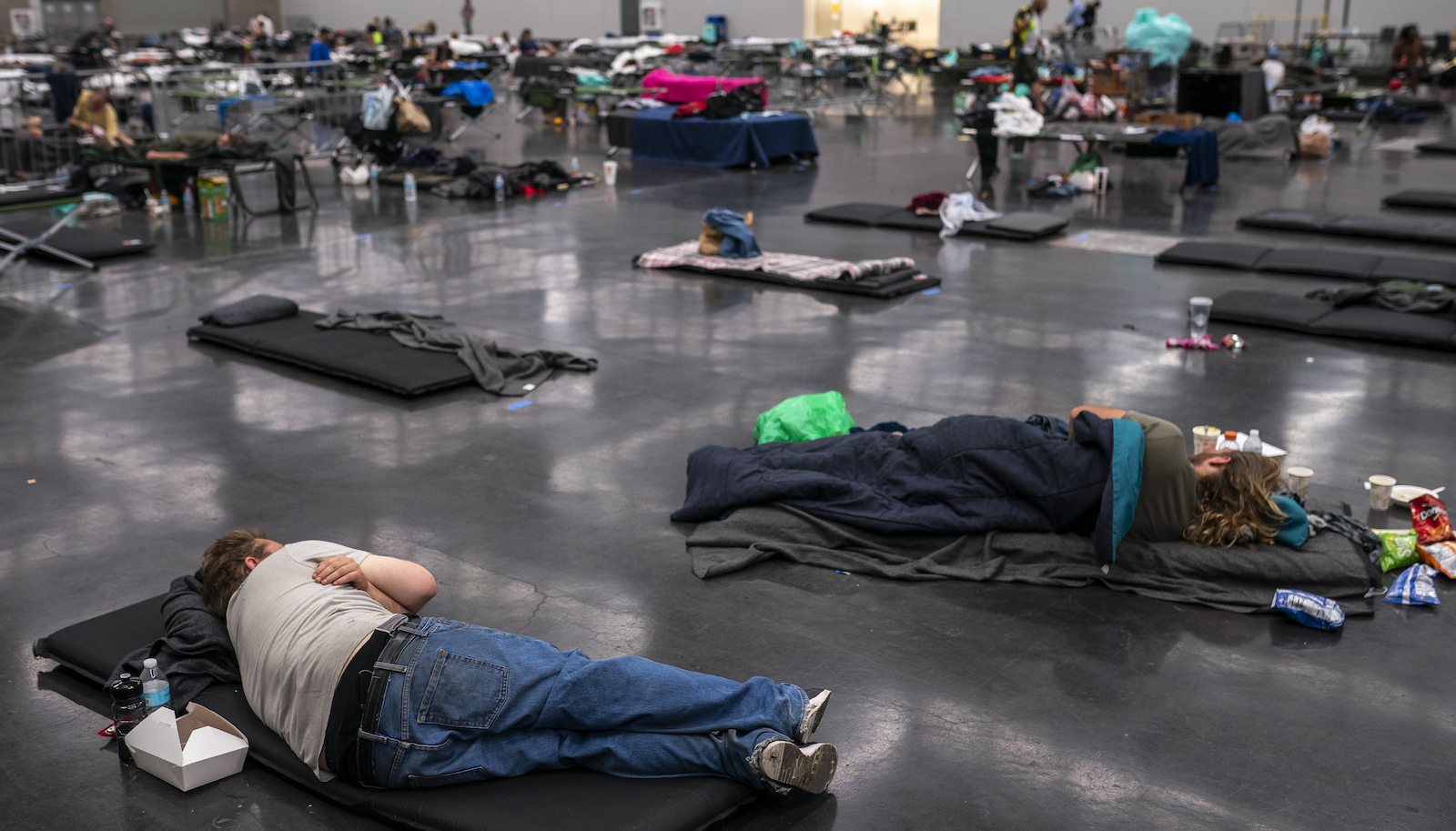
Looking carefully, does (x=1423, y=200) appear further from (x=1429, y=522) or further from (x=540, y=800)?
(x=540, y=800)

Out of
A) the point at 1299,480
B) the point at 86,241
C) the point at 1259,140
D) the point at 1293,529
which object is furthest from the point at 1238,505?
the point at 1259,140

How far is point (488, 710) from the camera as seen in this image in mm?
3090

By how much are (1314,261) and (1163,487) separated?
20.7 feet

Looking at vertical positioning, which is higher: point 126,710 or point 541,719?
point 541,719

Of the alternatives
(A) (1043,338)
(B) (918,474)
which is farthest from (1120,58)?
(B) (918,474)

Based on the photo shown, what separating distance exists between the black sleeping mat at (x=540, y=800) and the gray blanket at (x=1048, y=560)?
1560 mm

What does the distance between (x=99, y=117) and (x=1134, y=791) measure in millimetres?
13710

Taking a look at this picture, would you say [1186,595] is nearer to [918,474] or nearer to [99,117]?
[918,474]

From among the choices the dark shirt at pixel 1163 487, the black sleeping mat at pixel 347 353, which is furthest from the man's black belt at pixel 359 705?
the black sleeping mat at pixel 347 353

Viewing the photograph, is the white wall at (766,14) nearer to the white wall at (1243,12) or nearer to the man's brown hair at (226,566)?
the white wall at (1243,12)

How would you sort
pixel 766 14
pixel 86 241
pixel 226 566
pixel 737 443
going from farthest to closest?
1. pixel 766 14
2. pixel 86 241
3. pixel 737 443
4. pixel 226 566

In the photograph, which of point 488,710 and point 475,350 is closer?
point 488,710

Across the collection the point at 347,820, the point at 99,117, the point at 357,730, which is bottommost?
the point at 347,820

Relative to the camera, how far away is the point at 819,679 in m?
3.90
